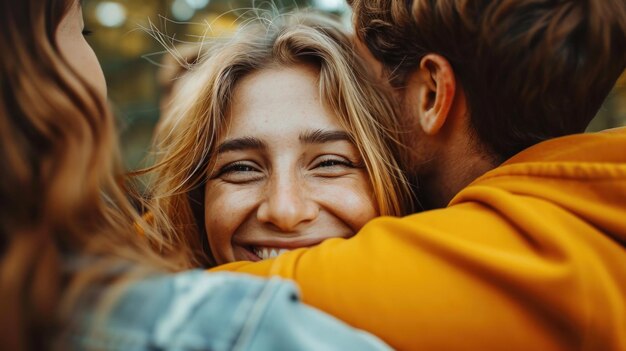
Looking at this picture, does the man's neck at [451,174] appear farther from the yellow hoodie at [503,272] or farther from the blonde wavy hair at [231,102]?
the yellow hoodie at [503,272]

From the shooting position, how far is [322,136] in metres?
1.98

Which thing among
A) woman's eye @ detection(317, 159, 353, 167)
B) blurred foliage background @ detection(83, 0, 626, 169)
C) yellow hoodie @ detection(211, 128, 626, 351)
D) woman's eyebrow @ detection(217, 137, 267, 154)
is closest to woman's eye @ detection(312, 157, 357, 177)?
woman's eye @ detection(317, 159, 353, 167)

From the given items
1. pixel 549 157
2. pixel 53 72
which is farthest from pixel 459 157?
pixel 53 72

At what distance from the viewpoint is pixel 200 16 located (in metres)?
8.45

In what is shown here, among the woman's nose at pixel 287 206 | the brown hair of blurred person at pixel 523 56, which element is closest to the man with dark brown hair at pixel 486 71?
the brown hair of blurred person at pixel 523 56

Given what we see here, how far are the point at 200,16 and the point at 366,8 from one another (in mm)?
6755

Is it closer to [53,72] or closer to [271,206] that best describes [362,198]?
[271,206]

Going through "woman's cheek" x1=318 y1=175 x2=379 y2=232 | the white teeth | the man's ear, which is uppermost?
the man's ear

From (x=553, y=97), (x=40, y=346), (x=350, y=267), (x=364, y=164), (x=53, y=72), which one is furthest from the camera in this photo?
(x=364, y=164)

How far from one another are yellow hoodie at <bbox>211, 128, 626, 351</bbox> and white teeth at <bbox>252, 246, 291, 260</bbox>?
491 millimetres

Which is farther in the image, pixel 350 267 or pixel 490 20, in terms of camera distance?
pixel 490 20

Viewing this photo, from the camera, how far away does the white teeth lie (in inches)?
76.2

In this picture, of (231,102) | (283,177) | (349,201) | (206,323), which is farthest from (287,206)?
(206,323)

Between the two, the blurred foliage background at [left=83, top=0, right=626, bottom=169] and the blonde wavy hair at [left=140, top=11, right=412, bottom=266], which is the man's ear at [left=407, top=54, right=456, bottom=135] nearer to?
the blonde wavy hair at [left=140, top=11, right=412, bottom=266]
